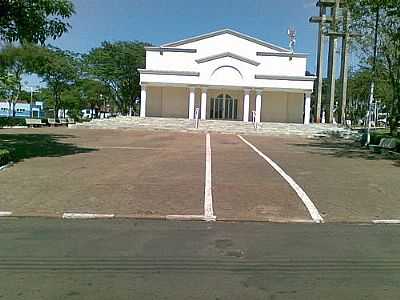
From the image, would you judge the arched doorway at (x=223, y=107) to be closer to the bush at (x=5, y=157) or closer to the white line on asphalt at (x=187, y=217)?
the bush at (x=5, y=157)

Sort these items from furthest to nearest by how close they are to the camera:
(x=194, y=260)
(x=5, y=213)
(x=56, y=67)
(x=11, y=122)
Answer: (x=56, y=67), (x=11, y=122), (x=5, y=213), (x=194, y=260)

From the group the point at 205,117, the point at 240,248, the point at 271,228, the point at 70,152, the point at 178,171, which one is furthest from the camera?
the point at 205,117

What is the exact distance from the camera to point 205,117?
46.8 m

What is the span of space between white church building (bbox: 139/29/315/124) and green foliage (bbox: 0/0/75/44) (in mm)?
31409

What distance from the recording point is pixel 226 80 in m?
46.3

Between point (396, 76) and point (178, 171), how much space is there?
618 inches

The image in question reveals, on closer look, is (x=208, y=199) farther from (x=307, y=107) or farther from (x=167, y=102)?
(x=167, y=102)

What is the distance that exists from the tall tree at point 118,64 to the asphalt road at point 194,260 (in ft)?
163

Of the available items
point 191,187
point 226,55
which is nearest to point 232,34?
point 226,55

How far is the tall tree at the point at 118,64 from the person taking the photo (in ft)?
185

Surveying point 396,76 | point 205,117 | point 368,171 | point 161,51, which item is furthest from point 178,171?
point 161,51

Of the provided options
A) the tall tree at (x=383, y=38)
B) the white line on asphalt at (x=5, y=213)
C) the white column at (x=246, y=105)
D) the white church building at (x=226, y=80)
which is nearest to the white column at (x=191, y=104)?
the white church building at (x=226, y=80)

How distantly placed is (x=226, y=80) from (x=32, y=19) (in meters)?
33.7

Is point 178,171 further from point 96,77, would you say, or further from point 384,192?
point 96,77
